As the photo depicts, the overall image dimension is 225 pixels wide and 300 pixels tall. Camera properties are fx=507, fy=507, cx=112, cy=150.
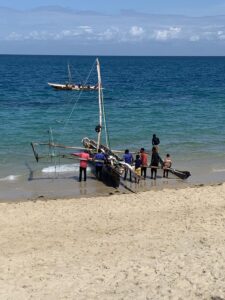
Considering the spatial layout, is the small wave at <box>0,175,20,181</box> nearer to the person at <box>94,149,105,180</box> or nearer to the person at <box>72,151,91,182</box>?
the person at <box>72,151,91,182</box>

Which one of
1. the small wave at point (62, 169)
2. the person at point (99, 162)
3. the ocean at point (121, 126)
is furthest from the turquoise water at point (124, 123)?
the person at point (99, 162)

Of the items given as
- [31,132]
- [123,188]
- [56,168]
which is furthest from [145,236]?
[31,132]

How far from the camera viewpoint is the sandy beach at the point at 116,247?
455 inches

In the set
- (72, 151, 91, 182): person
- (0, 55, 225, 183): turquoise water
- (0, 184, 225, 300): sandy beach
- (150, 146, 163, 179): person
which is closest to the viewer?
(0, 184, 225, 300): sandy beach

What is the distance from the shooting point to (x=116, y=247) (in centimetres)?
1421

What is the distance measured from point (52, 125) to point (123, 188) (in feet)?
57.8

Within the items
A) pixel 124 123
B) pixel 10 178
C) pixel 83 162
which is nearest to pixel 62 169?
pixel 83 162

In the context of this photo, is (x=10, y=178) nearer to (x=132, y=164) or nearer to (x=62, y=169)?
(x=62, y=169)

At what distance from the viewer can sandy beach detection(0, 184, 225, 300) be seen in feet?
37.9

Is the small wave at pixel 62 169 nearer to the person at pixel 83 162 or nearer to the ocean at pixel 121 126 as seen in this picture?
the ocean at pixel 121 126

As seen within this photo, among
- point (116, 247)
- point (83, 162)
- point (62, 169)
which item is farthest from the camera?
point (62, 169)

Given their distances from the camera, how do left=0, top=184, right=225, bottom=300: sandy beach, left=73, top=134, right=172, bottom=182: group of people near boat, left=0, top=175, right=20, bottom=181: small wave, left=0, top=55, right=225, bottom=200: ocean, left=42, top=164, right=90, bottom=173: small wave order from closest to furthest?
left=0, top=184, right=225, bottom=300: sandy beach
left=73, top=134, right=172, bottom=182: group of people near boat
left=0, top=175, right=20, bottom=181: small wave
left=42, top=164, right=90, bottom=173: small wave
left=0, top=55, right=225, bottom=200: ocean

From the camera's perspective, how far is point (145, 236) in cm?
1502

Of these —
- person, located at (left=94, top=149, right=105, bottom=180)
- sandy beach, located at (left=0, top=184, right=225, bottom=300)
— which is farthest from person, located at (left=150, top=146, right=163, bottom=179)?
sandy beach, located at (left=0, top=184, right=225, bottom=300)
